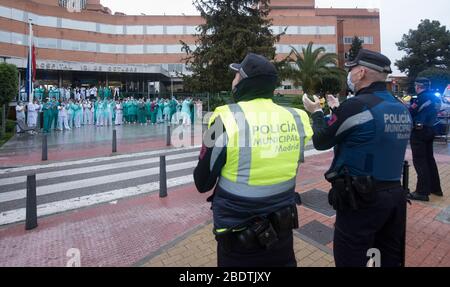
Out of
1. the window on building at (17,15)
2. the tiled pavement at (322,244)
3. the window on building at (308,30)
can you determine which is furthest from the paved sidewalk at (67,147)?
the window on building at (308,30)

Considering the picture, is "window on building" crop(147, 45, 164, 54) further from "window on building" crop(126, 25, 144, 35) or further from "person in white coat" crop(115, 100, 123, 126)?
"person in white coat" crop(115, 100, 123, 126)

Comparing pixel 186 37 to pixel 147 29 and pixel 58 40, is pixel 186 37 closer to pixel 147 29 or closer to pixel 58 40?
pixel 147 29

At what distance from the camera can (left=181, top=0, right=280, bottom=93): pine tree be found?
64.3 ft

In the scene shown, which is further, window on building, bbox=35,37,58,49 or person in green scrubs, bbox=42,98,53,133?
window on building, bbox=35,37,58,49

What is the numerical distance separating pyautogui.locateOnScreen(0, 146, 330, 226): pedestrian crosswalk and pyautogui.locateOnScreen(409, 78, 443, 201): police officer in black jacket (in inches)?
192

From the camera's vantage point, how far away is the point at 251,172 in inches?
77.9

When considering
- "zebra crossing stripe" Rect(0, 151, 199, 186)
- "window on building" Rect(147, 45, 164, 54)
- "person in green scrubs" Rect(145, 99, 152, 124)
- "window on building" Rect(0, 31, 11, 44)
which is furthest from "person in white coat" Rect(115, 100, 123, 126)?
"window on building" Rect(147, 45, 164, 54)

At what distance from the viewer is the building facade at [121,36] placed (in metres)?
40.0

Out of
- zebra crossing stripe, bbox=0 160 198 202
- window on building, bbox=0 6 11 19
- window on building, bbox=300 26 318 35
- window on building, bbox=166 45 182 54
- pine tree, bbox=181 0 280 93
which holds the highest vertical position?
window on building, bbox=300 26 318 35

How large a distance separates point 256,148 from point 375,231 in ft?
4.06

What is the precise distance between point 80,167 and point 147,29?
47.2 metres

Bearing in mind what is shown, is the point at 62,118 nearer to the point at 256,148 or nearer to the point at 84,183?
the point at 84,183

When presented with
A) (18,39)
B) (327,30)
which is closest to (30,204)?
(18,39)

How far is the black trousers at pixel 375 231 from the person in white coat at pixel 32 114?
20.3m
